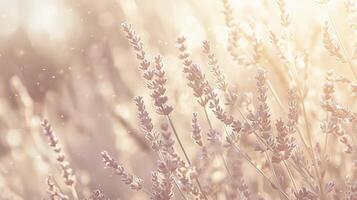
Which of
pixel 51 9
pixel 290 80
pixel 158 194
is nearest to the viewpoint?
pixel 158 194

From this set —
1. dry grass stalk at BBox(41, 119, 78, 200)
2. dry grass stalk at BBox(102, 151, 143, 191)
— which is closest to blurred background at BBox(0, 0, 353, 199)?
dry grass stalk at BBox(41, 119, 78, 200)

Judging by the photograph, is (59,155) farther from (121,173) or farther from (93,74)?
(93,74)

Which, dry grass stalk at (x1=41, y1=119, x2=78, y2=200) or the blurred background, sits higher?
the blurred background

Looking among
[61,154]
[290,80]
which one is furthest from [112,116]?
[290,80]

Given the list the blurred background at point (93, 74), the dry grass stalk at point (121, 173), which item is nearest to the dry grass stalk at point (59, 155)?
the dry grass stalk at point (121, 173)

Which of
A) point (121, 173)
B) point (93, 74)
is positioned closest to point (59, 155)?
point (121, 173)

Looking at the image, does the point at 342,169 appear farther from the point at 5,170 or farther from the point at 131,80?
the point at 5,170

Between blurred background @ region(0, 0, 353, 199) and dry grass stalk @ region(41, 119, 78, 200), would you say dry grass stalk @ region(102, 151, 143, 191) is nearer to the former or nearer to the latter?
dry grass stalk @ region(41, 119, 78, 200)

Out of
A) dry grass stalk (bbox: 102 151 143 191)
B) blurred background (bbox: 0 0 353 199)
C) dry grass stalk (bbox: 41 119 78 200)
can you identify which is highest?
blurred background (bbox: 0 0 353 199)
